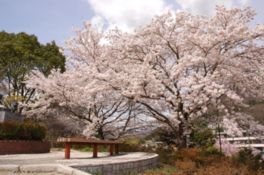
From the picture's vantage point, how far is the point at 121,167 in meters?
9.12

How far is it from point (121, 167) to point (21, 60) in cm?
2105

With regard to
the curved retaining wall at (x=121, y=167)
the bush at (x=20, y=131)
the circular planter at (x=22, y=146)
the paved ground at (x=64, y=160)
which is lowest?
the curved retaining wall at (x=121, y=167)

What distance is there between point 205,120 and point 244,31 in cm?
394

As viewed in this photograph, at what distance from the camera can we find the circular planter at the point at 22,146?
13.6 m

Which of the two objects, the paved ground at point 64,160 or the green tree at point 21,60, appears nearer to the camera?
the paved ground at point 64,160

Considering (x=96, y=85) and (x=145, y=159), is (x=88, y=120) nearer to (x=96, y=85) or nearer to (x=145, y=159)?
(x=96, y=85)

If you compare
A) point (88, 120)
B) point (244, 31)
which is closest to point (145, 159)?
point (244, 31)

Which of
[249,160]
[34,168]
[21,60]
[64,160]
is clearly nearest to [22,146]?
[64,160]

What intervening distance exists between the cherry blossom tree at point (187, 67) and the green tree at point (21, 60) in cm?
1281

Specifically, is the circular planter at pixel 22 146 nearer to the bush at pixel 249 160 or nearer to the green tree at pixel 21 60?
the bush at pixel 249 160

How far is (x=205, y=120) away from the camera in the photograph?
52.1ft

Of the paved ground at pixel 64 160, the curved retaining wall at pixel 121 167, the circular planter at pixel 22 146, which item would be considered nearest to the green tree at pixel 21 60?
the circular planter at pixel 22 146

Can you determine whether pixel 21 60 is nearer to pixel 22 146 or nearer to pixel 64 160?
pixel 22 146

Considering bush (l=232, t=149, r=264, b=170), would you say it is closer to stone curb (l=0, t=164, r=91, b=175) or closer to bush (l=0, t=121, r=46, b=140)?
stone curb (l=0, t=164, r=91, b=175)
